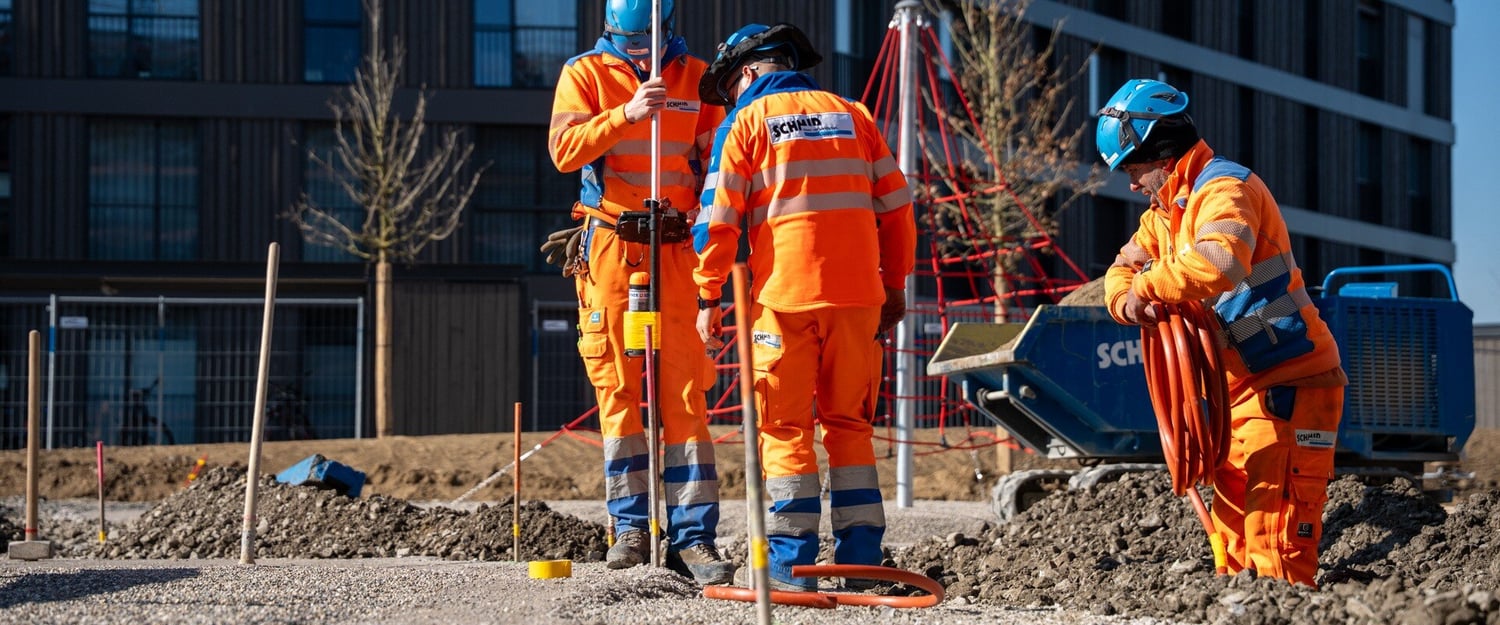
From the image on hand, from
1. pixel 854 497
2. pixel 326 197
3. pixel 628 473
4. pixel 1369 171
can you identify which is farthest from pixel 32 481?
pixel 1369 171

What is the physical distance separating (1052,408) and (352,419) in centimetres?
1380

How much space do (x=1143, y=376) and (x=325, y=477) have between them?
5388 millimetres

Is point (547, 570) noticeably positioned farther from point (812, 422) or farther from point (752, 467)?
point (752, 467)

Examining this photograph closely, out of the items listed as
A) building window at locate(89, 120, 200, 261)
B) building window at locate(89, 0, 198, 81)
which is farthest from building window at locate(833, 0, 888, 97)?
building window at locate(89, 120, 200, 261)

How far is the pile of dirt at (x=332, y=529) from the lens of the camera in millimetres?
9422

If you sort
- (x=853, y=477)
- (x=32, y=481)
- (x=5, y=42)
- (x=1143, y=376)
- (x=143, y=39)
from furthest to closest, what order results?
(x=143, y=39) → (x=5, y=42) → (x=1143, y=376) → (x=32, y=481) → (x=853, y=477)

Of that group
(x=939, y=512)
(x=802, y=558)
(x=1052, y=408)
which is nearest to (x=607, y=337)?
(x=802, y=558)

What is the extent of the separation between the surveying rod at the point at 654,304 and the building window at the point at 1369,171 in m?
36.6

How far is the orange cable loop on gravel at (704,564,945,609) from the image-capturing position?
20.0 feet

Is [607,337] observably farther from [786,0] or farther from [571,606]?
[786,0]

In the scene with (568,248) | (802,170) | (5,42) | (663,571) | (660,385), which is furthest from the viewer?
(5,42)

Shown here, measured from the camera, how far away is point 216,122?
90.4ft

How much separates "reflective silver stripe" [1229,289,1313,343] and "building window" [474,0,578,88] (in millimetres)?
22318

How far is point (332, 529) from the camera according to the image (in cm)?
1058
